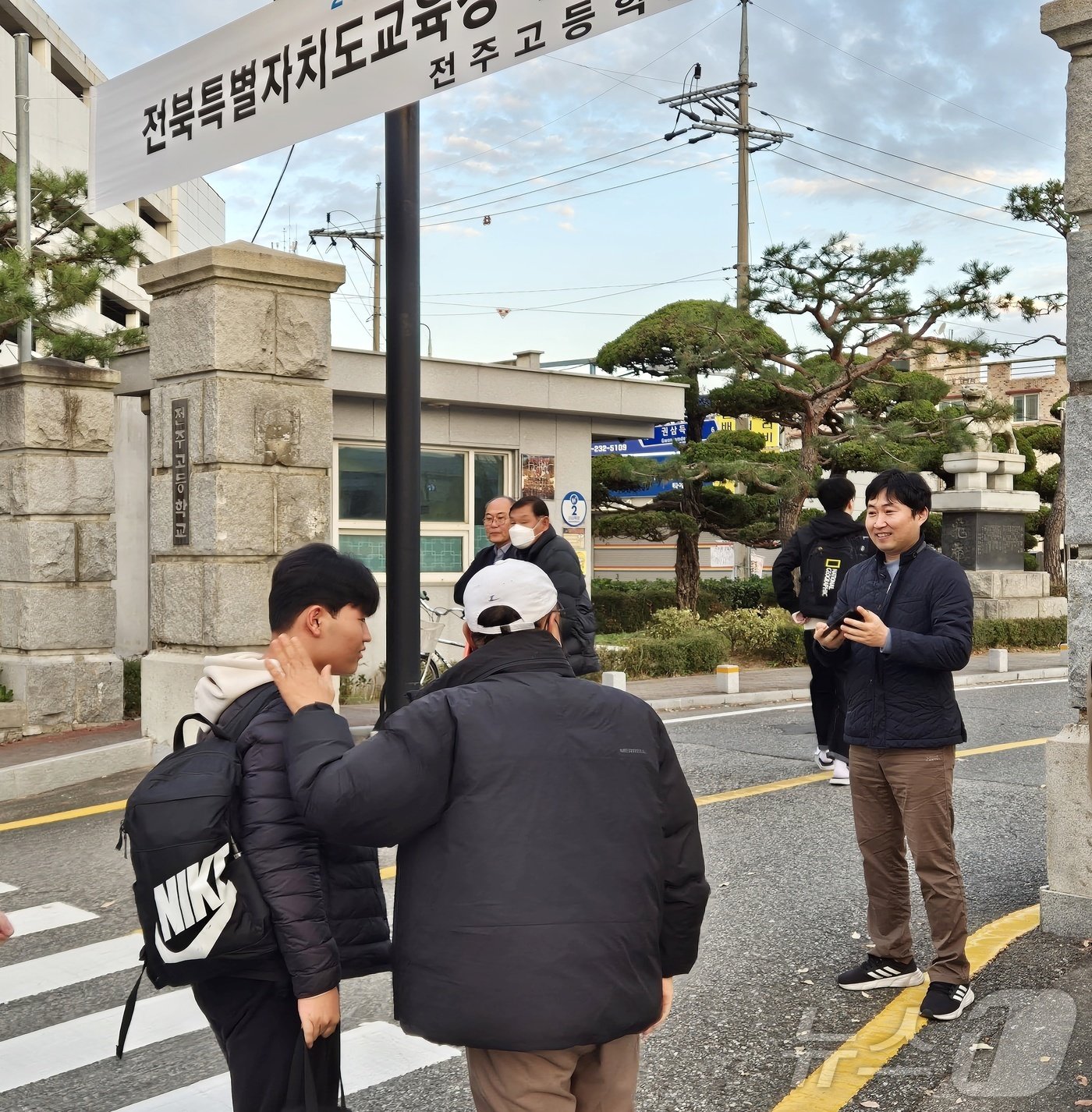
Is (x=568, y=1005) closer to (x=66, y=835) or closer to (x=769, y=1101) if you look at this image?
(x=769, y=1101)

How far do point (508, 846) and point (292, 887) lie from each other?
18.3 inches

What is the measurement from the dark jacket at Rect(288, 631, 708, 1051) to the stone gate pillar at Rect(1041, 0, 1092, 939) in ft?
10.2

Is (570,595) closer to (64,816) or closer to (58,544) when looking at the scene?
(64,816)

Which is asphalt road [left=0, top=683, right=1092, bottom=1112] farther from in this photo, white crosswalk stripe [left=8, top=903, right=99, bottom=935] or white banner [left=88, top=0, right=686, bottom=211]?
white banner [left=88, top=0, right=686, bottom=211]

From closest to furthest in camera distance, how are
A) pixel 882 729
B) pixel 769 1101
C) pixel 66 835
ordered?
1. pixel 769 1101
2. pixel 882 729
3. pixel 66 835

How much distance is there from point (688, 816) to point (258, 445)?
6346 millimetres

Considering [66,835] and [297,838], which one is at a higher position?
[297,838]

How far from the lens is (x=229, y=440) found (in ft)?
27.2

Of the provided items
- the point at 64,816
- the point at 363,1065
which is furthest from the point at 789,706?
the point at 363,1065

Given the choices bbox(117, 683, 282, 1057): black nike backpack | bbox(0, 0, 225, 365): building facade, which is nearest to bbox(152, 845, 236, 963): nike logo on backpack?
bbox(117, 683, 282, 1057): black nike backpack

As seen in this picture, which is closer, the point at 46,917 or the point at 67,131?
the point at 46,917

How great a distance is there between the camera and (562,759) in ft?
7.85

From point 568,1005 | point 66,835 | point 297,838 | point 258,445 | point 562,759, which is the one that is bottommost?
point 66,835

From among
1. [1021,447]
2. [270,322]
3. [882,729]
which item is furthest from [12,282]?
[1021,447]
